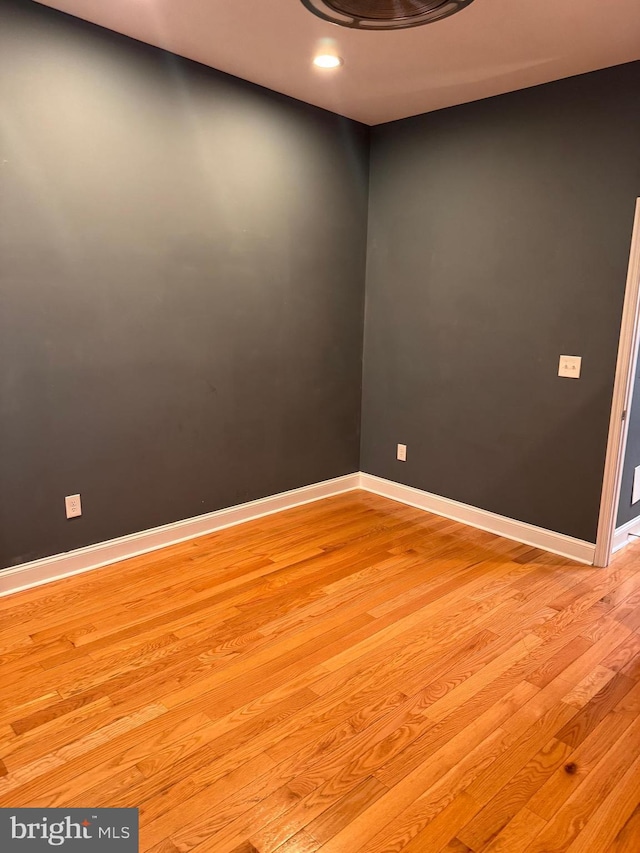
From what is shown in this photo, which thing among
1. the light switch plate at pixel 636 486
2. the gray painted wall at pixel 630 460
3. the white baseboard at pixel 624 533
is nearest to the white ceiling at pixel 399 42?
the gray painted wall at pixel 630 460

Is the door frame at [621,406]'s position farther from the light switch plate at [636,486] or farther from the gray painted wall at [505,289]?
the light switch plate at [636,486]

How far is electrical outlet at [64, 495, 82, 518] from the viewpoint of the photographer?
2.83 metres

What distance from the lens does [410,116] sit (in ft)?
12.0

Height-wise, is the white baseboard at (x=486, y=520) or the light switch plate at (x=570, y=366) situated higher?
the light switch plate at (x=570, y=366)

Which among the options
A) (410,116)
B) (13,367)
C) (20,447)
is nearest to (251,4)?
(410,116)

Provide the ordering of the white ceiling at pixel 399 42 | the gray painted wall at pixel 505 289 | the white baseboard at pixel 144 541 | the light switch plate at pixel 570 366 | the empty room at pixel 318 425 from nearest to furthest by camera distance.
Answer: the empty room at pixel 318 425, the white ceiling at pixel 399 42, the white baseboard at pixel 144 541, the gray painted wall at pixel 505 289, the light switch plate at pixel 570 366

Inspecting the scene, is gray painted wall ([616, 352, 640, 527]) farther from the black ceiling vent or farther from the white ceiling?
the black ceiling vent

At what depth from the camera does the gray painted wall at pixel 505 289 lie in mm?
2932

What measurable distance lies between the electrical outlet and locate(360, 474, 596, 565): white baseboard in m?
2.14

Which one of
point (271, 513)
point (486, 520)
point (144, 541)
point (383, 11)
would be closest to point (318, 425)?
point (271, 513)

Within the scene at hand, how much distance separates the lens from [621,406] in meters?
2.93

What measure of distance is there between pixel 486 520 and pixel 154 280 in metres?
2.41

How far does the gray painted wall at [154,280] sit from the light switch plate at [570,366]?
151cm

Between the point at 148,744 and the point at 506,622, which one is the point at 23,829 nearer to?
the point at 148,744
